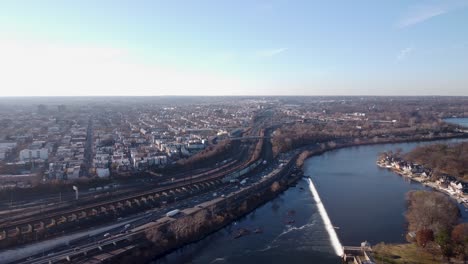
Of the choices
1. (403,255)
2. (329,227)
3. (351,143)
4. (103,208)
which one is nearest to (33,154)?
(103,208)

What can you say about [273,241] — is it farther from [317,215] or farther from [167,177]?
[167,177]

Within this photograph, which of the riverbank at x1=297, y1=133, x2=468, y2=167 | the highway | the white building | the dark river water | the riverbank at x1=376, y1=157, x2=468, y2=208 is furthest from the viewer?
the riverbank at x1=297, y1=133, x2=468, y2=167

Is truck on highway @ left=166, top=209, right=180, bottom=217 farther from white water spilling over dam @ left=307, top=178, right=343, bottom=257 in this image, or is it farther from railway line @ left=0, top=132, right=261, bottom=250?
white water spilling over dam @ left=307, top=178, right=343, bottom=257

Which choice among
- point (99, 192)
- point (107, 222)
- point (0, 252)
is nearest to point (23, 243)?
point (0, 252)

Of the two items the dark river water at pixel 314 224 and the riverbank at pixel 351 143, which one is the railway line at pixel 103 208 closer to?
the dark river water at pixel 314 224

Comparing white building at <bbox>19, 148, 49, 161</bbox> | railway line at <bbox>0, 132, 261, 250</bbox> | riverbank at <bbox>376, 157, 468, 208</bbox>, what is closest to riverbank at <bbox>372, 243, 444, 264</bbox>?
riverbank at <bbox>376, 157, 468, 208</bbox>

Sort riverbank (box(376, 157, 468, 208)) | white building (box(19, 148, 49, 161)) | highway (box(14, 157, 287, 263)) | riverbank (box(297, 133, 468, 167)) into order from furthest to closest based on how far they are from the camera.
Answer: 1. riverbank (box(297, 133, 468, 167))
2. white building (box(19, 148, 49, 161))
3. riverbank (box(376, 157, 468, 208))
4. highway (box(14, 157, 287, 263))

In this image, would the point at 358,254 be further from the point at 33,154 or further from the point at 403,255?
the point at 33,154
